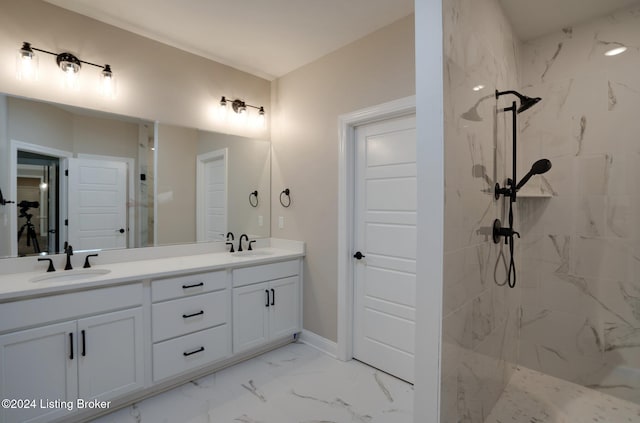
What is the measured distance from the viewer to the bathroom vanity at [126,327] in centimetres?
168

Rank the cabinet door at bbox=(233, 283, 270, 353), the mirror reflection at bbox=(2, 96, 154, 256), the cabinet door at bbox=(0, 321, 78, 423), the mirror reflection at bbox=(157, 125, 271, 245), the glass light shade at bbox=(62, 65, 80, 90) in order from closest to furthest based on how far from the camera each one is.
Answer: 1. the cabinet door at bbox=(0, 321, 78, 423)
2. the mirror reflection at bbox=(2, 96, 154, 256)
3. the glass light shade at bbox=(62, 65, 80, 90)
4. the cabinet door at bbox=(233, 283, 270, 353)
5. the mirror reflection at bbox=(157, 125, 271, 245)

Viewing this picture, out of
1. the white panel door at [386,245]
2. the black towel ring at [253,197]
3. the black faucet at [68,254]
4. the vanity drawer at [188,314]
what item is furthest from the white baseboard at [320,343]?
the black faucet at [68,254]

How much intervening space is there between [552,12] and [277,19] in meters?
1.88

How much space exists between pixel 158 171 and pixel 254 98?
4.14 ft

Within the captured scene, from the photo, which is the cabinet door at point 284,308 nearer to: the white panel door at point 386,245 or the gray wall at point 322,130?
the gray wall at point 322,130

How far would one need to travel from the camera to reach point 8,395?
1620 mm

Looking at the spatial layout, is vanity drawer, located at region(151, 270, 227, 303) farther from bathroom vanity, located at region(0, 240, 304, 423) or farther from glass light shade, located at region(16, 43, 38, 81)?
glass light shade, located at region(16, 43, 38, 81)

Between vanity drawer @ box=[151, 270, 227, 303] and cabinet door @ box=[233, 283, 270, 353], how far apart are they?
0.18 meters

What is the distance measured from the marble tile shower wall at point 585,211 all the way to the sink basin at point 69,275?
3.18 meters

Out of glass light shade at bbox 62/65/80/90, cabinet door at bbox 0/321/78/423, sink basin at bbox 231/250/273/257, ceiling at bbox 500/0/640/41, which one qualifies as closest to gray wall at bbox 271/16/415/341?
sink basin at bbox 231/250/273/257

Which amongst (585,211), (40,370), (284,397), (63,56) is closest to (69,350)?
(40,370)

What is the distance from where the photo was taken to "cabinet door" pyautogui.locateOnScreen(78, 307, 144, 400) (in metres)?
1.84

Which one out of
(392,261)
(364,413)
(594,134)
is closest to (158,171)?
(392,261)

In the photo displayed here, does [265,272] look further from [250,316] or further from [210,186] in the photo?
[210,186]
